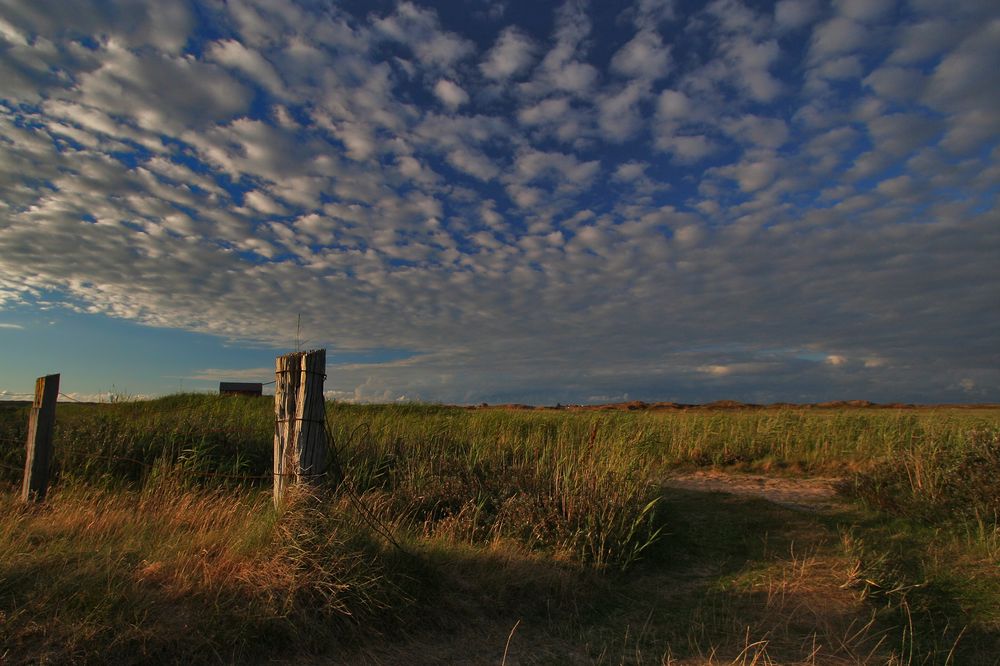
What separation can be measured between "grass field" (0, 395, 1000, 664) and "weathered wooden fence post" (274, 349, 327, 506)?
1.10ft

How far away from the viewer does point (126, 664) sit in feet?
12.2

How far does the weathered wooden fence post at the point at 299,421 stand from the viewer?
220 inches

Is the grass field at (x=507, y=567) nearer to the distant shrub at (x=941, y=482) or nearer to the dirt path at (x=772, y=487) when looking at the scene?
the distant shrub at (x=941, y=482)

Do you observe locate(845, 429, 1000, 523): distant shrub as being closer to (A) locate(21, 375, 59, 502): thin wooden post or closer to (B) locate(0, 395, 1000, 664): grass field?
(B) locate(0, 395, 1000, 664): grass field

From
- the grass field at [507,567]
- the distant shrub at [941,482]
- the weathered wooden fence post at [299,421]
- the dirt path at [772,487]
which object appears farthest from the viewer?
the dirt path at [772,487]

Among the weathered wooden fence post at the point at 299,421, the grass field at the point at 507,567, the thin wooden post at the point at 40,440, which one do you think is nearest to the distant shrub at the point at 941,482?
the grass field at the point at 507,567

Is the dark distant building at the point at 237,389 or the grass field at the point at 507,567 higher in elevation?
the dark distant building at the point at 237,389

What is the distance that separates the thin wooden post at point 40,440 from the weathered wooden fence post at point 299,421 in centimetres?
391

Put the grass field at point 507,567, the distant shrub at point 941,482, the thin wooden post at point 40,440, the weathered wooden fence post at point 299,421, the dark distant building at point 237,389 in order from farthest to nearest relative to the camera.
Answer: the dark distant building at point 237,389
the distant shrub at point 941,482
the thin wooden post at point 40,440
the weathered wooden fence post at point 299,421
the grass field at point 507,567

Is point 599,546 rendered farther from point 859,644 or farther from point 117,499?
point 117,499

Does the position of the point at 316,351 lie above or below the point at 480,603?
above

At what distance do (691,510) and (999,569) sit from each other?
11.4 feet

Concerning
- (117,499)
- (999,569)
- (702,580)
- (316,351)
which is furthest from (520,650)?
(117,499)

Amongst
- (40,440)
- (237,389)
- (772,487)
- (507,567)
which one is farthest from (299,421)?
(237,389)
